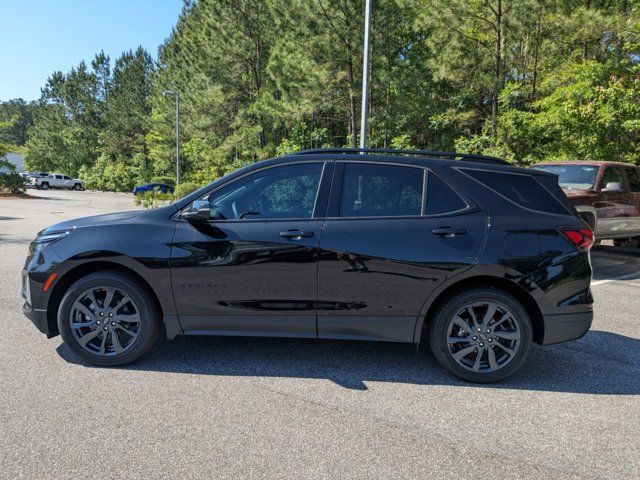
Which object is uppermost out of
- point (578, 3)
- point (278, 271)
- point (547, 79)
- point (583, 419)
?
point (578, 3)

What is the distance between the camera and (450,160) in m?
4.12

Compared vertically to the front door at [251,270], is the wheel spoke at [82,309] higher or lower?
lower

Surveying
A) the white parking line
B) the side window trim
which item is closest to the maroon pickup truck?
the white parking line

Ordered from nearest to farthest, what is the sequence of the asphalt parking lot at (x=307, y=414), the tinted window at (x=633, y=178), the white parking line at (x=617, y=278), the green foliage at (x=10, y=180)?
the asphalt parking lot at (x=307, y=414), the white parking line at (x=617, y=278), the tinted window at (x=633, y=178), the green foliage at (x=10, y=180)

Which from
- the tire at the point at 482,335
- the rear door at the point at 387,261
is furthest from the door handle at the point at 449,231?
the tire at the point at 482,335

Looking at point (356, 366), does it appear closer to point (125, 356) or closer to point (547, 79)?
point (125, 356)

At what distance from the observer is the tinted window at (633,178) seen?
10250 millimetres

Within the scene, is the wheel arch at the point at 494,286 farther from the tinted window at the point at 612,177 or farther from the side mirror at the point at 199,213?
the tinted window at the point at 612,177

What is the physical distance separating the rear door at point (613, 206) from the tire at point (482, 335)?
647cm

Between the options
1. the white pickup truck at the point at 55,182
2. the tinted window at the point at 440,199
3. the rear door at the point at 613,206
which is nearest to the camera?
the tinted window at the point at 440,199

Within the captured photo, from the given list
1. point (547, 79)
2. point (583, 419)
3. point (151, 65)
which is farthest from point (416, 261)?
point (151, 65)

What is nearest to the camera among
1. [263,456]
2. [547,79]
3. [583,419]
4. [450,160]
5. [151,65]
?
[263,456]

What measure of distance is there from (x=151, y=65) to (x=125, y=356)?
204 feet

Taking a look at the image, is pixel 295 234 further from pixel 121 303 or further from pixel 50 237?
pixel 50 237
